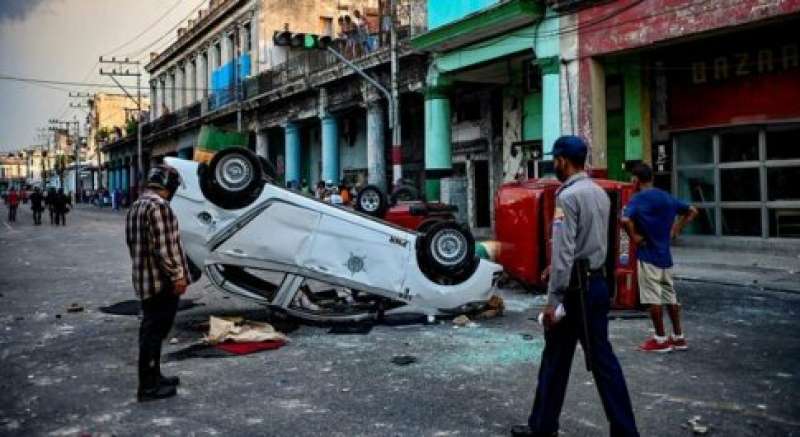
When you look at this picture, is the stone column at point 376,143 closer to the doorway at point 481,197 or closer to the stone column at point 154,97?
the doorway at point 481,197

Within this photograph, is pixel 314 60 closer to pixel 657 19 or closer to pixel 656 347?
pixel 657 19

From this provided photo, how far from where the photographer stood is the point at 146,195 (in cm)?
512

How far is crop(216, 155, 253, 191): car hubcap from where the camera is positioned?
6.98 m

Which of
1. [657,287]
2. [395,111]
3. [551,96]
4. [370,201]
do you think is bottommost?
[657,287]

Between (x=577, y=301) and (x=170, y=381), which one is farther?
(x=170, y=381)

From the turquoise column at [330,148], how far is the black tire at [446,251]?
19832 millimetres

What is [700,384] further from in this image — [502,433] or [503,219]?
[503,219]

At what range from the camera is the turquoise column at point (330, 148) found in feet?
89.2

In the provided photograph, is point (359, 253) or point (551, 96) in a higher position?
point (551, 96)

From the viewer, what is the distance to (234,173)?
276 inches

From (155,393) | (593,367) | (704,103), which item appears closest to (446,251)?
(155,393)

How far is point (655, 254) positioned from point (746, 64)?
1072cm

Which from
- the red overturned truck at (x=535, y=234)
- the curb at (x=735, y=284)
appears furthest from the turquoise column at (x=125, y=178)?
the curb at (x=735, y=284)

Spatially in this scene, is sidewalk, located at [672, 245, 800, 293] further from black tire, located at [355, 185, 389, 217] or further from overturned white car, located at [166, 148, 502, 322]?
black tire, located at [355, 185, 389, 217]
